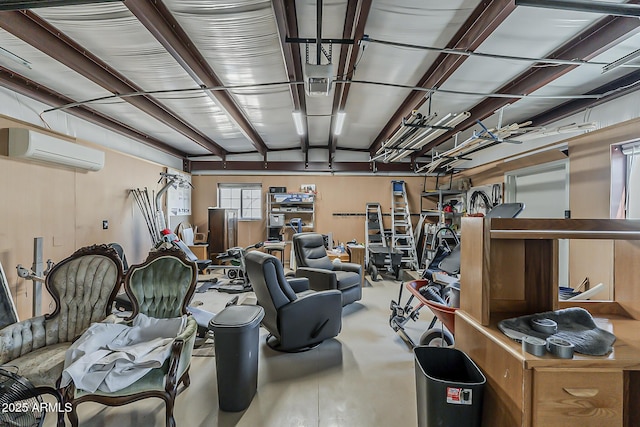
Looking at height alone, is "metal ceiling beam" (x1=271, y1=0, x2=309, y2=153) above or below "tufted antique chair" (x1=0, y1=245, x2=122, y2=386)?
above

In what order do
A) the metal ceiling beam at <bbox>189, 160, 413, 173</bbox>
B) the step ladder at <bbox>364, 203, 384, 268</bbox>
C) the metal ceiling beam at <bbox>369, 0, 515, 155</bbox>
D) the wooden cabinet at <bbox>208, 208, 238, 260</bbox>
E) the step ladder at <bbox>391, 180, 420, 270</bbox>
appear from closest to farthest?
the metal ceiling beam at <bbox>369, 0, 515, 155</bbox> < the wooden cabinet at <bbox>208, 208, 238, 260</bbox> < the step ladder at <bbox>391, 180, 420, 270</bbox> < the step ladder at <bbox>364, 203, 384, 268</bbox> < the metal ceiling beam at <bbox>189, 160, 413, 173</bbox>

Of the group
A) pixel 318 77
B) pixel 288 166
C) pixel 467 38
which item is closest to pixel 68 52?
pixel 318 77

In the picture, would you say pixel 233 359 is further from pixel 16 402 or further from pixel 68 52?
pixel 68 52

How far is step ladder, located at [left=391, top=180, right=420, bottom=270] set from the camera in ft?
21.3

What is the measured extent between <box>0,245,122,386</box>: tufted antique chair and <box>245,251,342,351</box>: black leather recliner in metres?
1.18

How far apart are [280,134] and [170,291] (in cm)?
416

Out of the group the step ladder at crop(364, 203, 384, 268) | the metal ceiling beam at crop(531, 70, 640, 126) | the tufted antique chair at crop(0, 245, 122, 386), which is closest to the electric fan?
the tufted antique chair at crop(0, 245, 122, 386)

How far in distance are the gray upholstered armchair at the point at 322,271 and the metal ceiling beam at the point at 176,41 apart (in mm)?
2382

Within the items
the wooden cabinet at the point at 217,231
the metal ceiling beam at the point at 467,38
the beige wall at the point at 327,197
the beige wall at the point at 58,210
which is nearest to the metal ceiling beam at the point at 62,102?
the beige wall at the point at 58,210

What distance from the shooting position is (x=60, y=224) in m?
3.39

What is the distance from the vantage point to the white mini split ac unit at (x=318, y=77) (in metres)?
2.50

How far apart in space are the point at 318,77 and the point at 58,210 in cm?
356

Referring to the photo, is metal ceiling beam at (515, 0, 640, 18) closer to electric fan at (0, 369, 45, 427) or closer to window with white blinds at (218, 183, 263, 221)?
electric fan at (0, 369, 45, 427)

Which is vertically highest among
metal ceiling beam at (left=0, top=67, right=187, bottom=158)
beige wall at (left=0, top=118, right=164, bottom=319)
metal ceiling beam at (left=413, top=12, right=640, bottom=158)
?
metal ceiling beam at (left=413, top=12, right=640, bottom=158)
